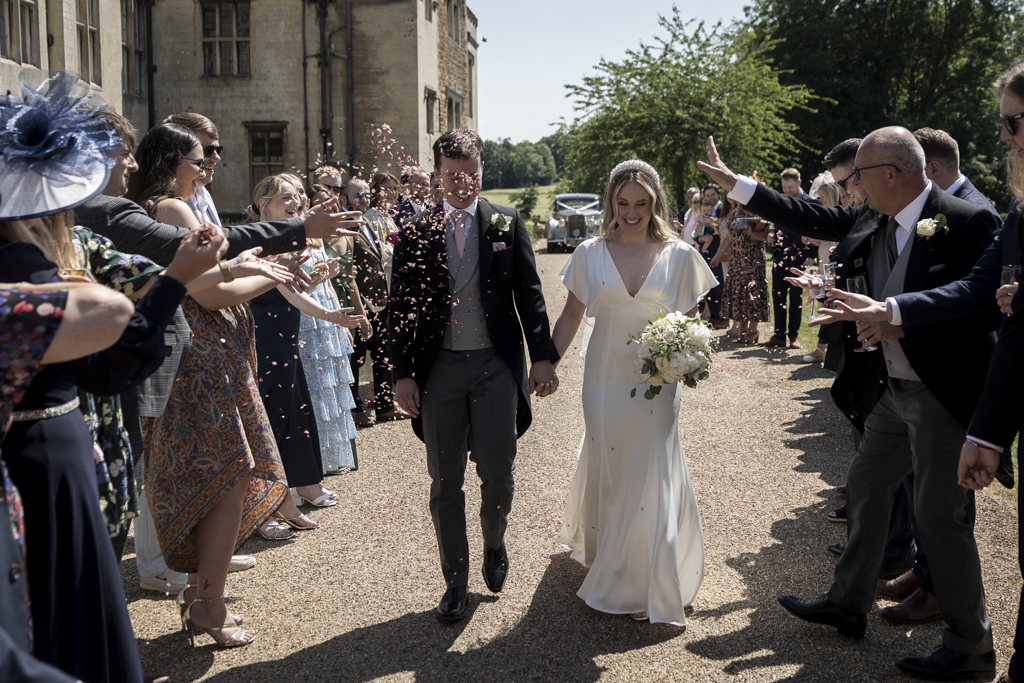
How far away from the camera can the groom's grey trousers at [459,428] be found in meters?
4.52

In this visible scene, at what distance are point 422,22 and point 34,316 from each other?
84.7ft

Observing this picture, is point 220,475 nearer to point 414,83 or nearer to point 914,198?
point 914,198

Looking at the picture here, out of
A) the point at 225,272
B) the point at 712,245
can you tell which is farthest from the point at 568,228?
the point at 225,272

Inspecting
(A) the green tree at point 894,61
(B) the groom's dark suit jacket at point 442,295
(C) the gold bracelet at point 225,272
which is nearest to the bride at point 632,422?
(B) the groom's dark suit jacket at point 442,295

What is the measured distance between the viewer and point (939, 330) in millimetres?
3848

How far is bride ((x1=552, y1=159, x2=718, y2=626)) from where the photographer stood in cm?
444

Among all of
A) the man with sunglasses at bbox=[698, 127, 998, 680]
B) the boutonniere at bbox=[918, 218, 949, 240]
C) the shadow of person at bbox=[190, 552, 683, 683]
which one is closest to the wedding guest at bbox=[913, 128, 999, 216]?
the man with sunglasses at bbox=[698, 127, 998, 680]

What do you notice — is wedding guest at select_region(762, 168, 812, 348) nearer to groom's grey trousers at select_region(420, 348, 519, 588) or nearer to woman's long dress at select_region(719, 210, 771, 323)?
woman's long dress at select_region(719, 210, 771, 323)

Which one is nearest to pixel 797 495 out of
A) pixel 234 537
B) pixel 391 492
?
pixel 391 492

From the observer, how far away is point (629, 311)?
186 inches

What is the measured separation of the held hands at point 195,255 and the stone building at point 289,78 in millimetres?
23000

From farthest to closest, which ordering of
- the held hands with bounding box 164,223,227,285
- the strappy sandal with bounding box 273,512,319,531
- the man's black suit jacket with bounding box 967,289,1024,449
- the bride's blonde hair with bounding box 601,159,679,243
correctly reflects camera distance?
the strappy sandal with bounding box 273,512,319,531 → the bride's blonde hair with bounding box 601,159,679,243 → the man's black suit jacket with bounding box 967,289,1024,449 → the held hands with bounding box 164,223,227,285

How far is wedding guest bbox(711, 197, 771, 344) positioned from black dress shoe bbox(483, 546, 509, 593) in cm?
896

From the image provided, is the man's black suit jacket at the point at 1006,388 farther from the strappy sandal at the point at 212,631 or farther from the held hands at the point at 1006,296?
the strappy sandal at the point at 212,631
